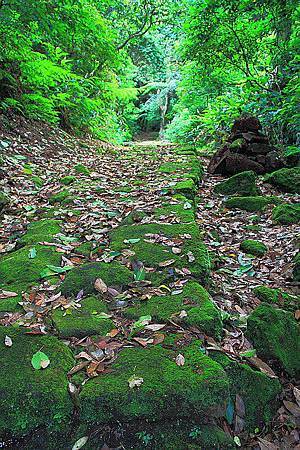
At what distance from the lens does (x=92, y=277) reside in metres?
2.90

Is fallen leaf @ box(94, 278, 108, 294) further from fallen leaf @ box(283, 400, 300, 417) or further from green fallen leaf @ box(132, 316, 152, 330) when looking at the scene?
fallen leaf @ box(283, 400, 300, 417)

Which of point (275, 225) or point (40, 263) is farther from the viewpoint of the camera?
point (275, 225)

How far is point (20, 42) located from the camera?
638 cm

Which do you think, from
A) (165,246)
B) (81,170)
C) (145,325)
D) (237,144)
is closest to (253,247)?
(165,246)

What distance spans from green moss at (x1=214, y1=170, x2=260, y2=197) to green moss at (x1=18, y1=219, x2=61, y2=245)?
327cm

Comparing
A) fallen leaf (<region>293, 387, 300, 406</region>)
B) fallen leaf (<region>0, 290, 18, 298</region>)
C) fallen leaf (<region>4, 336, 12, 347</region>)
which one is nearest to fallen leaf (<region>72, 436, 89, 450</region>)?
fallen leaf (<region>4, 336, 12, 347</region>)

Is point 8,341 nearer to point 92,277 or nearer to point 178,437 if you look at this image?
point 92,277

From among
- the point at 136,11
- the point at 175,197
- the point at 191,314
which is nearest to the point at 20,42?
the point at 175,197

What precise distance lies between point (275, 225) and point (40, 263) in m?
3.34

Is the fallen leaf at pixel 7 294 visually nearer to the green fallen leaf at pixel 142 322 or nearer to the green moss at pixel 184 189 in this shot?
the green fallen leaf at pixel 142 322

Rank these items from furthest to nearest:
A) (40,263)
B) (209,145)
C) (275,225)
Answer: (209,145) < (275,225) < (40,263)

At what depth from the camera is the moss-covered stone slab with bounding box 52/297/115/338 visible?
2.27 metres

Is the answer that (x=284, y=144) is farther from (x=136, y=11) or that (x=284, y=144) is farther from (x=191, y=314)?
(x=136, y=11)

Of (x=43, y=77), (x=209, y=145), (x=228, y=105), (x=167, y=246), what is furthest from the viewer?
(x=209, y=145)
